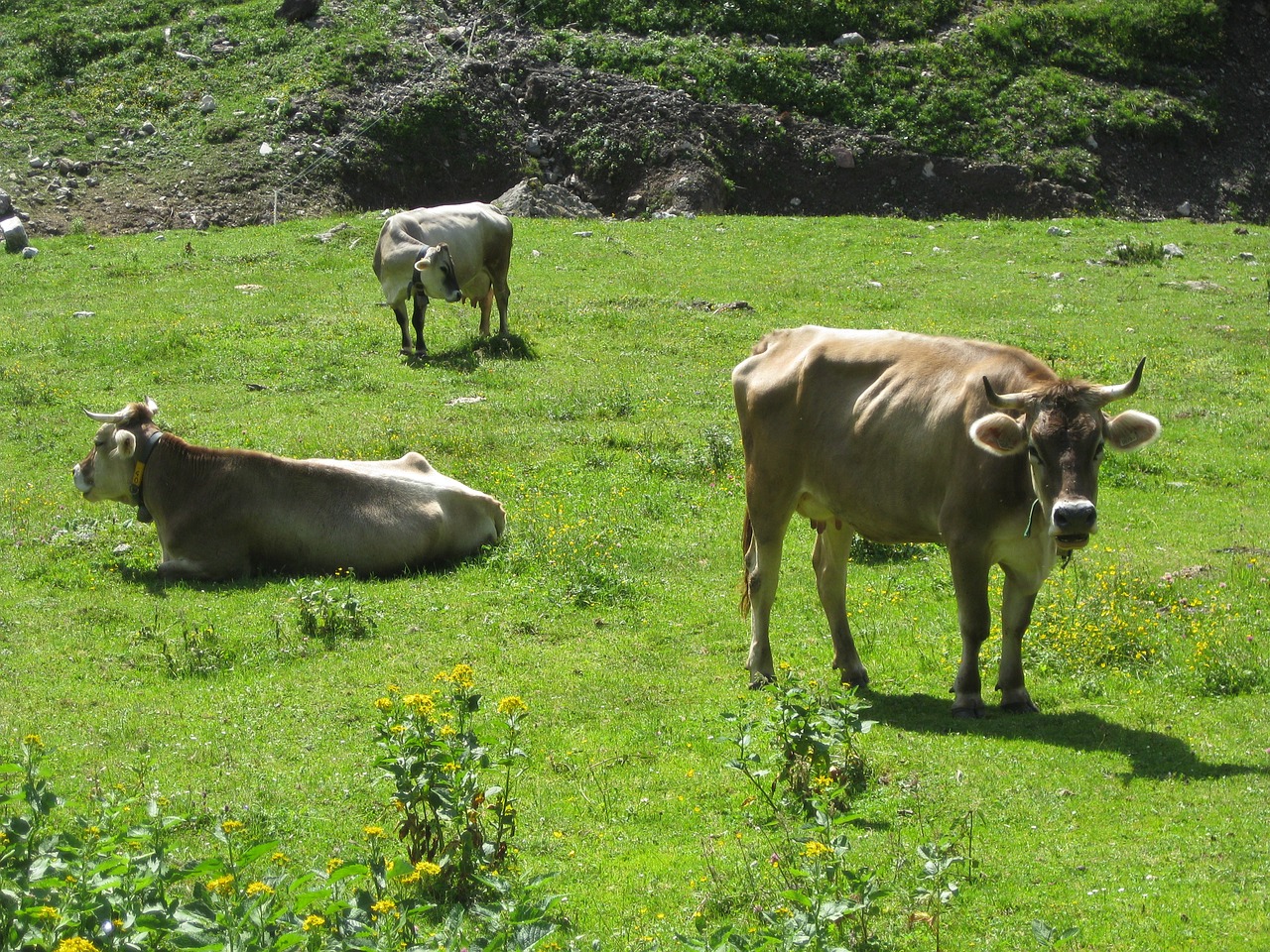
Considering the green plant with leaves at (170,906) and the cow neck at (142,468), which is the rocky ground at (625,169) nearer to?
the cow neck at (142,468)

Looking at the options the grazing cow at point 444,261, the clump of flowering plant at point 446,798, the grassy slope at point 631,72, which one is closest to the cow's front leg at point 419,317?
the grazing cow at point 444,261

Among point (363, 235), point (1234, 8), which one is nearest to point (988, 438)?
point (363, 235)

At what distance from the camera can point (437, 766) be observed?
6.46 meters

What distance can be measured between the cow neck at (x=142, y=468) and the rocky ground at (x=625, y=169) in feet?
69.2

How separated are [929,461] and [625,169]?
93.5ft

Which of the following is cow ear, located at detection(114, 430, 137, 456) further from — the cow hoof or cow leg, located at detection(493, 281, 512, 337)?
cow leg, located at detection(493, 281, 512, 337)

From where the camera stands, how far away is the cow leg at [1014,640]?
31.2 ft

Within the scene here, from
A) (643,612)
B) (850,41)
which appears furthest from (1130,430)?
(850,41)

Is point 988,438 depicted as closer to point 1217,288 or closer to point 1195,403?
point 1195,403

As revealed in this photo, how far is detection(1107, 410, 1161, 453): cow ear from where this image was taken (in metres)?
8.82

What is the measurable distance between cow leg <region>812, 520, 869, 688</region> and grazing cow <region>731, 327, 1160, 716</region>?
0.01 m

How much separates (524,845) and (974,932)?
2482mm

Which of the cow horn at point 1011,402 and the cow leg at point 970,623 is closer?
the cow horn at point 1011,402

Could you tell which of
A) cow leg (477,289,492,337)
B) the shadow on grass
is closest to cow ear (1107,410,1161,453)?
the shadow on grass
